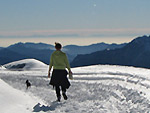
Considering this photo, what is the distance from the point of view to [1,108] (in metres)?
6.14

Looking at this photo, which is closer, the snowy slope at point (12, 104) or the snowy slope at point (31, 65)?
the snowy slope at point (12, 104)

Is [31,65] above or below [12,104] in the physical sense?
below

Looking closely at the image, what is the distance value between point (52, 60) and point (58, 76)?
0.62 m

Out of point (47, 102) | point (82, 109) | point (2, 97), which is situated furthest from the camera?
point (47, 102)

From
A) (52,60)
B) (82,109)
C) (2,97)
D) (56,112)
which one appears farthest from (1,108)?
(52,60)

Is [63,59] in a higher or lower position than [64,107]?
higher

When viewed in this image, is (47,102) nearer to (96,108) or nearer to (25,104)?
(25,104)

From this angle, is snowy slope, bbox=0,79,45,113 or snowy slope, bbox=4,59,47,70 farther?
snowy slope, bbox=4,59,47,70

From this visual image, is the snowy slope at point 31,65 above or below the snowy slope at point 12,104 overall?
below

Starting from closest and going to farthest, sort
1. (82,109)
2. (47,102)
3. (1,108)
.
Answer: (1,108), (82,109), (47,102)

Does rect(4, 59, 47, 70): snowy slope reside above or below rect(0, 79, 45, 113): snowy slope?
below

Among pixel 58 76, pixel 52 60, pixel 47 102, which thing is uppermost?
pixel 52 60

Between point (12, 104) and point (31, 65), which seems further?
point (31, 65)

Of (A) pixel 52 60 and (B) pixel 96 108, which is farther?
(A) pixel 52 60
